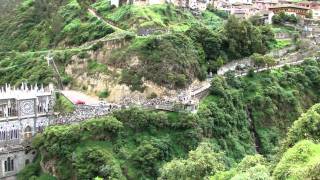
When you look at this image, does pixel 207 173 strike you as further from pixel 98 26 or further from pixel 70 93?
pixel 98 26

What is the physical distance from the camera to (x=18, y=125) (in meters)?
50.6

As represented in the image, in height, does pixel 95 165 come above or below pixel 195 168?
below

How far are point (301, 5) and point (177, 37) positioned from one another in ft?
136

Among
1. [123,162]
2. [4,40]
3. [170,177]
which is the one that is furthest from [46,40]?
[170,177]

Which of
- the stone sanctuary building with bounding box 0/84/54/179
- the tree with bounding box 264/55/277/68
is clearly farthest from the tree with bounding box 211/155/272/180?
the tree with bounding box 264/55/277/68

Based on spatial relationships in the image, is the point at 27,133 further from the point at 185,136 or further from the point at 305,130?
the point at 305,130

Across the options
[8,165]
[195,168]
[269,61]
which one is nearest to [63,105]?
[8,165]

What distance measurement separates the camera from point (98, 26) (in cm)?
7475

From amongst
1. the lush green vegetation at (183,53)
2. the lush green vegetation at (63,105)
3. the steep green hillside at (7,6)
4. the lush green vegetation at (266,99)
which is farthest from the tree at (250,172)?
the steep green hillside at (7,6)

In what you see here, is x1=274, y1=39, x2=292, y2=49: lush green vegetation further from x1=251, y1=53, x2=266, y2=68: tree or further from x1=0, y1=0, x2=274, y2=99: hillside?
x1=251, y1=53, x2=266, y2=68: tree

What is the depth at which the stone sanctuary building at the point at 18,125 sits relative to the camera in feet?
161

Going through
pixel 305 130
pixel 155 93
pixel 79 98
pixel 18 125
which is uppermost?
pixel 305 130

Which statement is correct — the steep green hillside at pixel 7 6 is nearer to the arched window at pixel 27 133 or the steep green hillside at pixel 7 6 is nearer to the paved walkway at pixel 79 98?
the paved walkway at pixel 79 98

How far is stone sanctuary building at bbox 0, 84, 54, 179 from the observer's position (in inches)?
1930
